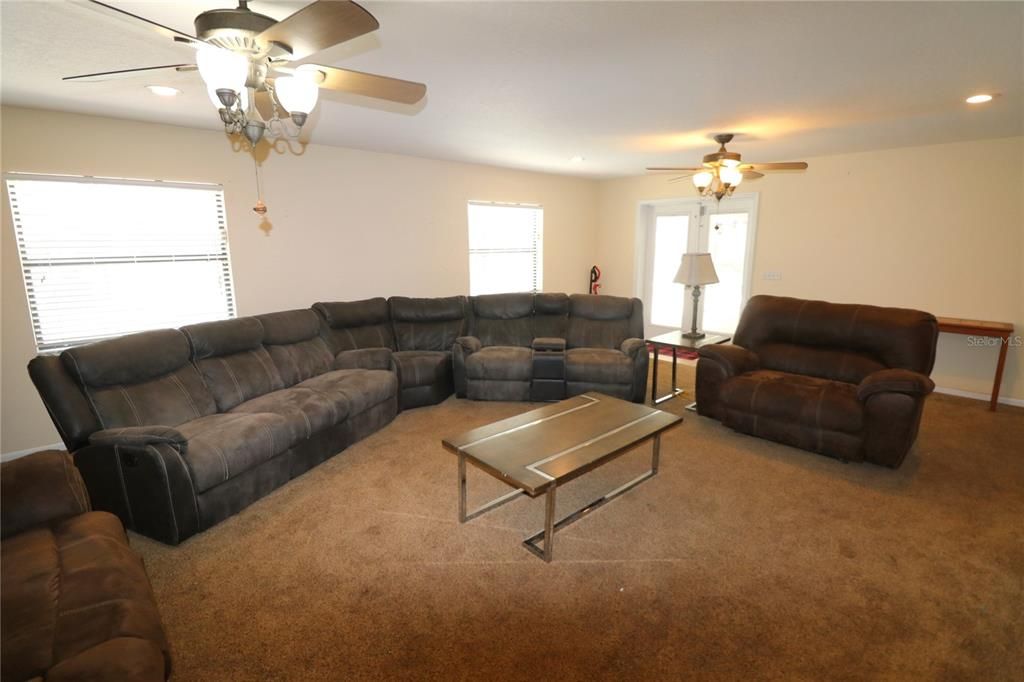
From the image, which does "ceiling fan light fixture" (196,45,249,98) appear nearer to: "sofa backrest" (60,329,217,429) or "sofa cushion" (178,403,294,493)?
"sofa cushion" (178,403,294,493)

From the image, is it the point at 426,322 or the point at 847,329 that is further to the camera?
the point at 426,322

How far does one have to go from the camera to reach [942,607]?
6.57ft

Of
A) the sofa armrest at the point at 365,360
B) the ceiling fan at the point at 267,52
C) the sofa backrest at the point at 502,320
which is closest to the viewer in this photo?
the ceiling fan at the point at 267,52

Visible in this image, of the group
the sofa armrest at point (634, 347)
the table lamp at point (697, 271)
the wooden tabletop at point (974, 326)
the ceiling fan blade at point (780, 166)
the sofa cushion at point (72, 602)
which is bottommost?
the sofa cushion at point (72, 602)

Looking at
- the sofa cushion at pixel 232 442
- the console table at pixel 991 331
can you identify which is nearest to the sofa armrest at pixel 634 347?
the console table at pixel 991 331

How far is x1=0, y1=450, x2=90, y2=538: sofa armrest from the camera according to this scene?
1791 millimetres

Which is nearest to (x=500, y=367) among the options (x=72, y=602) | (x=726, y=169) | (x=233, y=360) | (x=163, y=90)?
(x=233, y=360)

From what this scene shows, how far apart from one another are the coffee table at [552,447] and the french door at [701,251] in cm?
359

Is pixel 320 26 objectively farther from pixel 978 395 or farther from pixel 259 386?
pixel 978 395

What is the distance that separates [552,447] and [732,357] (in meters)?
2.07

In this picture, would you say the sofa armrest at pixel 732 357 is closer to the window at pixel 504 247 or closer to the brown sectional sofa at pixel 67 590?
the window at pixel 504 247

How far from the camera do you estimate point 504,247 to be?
20.9 ft

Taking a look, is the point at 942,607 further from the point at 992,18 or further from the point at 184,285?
the point at 184,285

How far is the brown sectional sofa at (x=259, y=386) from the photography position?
2.45 m
